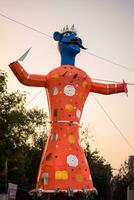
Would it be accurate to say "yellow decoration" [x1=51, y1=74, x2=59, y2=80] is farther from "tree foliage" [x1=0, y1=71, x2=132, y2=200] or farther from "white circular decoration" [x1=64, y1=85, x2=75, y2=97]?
"tree foliage" [x1=0, y1=71, x2=132, y2=200]

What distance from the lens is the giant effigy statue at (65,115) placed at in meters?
14.6

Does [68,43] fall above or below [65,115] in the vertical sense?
above

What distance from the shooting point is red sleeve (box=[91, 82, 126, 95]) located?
633 inches

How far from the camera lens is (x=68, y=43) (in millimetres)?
15695

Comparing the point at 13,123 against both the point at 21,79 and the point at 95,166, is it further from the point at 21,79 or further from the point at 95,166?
the point at 95,166

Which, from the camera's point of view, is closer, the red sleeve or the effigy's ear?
the effigy's ear

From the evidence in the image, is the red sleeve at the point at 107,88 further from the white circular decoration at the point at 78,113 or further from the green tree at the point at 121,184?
the green tree at the point at 121,184

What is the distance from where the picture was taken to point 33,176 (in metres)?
34.9

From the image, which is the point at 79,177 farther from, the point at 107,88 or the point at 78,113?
the point at 107,88

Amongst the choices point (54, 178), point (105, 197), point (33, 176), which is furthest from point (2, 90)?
point (105, 197)

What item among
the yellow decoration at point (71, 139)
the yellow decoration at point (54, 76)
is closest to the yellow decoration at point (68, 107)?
the yellow decoration at point (71, 139)

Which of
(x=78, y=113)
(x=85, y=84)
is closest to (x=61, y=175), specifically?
(x=78, y=113)

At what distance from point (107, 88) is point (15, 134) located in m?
10.1

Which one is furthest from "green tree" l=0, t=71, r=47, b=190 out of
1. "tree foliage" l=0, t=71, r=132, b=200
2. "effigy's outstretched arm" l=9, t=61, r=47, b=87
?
"effigy's outstretched arm" l=9, t=61, r=47, b=87
